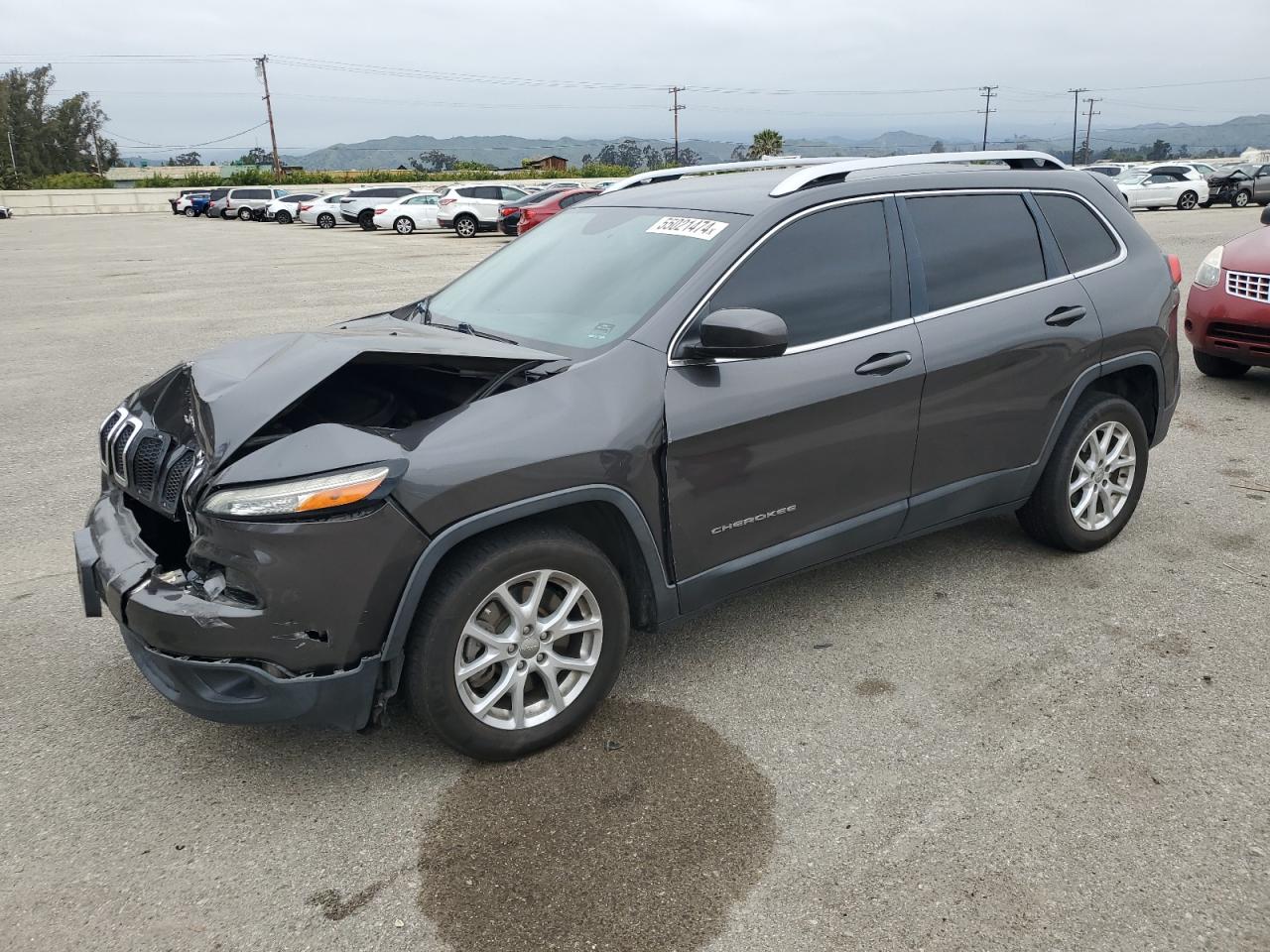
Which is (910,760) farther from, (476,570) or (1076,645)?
(476,570)

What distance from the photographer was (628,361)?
10.7 ft

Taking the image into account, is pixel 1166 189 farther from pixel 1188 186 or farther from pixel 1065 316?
pixel 1065 316

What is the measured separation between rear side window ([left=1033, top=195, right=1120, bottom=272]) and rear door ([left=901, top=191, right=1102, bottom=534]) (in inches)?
2.4

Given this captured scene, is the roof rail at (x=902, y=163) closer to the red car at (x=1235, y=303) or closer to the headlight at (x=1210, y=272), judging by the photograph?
the red car at (x=1235, y=303)

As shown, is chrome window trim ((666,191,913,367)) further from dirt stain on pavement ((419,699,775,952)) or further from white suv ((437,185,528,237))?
white suv ((437,185,528,237))

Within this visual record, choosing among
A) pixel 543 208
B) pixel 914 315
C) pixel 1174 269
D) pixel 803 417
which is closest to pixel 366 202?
pixel 543 208

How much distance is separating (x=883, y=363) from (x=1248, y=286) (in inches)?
208

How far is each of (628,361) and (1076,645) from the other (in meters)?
2.09

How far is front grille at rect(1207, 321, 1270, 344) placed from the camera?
7.44 metres

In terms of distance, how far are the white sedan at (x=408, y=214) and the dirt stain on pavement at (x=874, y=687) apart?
3186cm

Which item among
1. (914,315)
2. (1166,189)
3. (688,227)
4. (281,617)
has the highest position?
(688,227)

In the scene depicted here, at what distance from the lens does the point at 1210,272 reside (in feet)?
25.6

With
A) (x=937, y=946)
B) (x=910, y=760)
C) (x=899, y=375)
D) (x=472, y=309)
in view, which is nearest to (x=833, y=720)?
(x=910, y=760)

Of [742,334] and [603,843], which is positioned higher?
[742,334]
